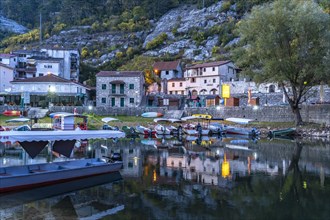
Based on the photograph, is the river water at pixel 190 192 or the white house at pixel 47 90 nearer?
the river water at pixel 190 192

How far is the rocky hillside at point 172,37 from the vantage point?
128 metres

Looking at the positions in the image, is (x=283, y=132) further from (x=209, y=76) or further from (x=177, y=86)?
(x=177, y=86)

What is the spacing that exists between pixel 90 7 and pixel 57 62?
89534mm

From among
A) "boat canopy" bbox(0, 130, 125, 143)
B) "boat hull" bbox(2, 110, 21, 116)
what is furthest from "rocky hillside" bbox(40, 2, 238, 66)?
"boat canopy" bbox(0, 130, 125, 143)

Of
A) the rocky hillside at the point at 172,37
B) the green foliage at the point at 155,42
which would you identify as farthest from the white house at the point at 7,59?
the green foliage at the point at 155,42

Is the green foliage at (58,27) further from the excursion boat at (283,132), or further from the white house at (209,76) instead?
the excursion boat at (283,132)

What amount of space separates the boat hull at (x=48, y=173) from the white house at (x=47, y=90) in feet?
179

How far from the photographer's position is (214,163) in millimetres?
28953

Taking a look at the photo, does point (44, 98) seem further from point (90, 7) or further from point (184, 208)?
point (90, 7)

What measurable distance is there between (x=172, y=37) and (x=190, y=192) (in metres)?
126

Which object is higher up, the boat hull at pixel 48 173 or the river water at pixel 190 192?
the boat hull at pixel 48 173

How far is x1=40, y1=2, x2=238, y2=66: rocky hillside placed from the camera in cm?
12838

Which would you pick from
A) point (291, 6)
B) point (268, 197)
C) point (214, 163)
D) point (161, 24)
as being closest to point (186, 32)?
point (161, 24)

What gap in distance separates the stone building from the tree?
33.5 m
